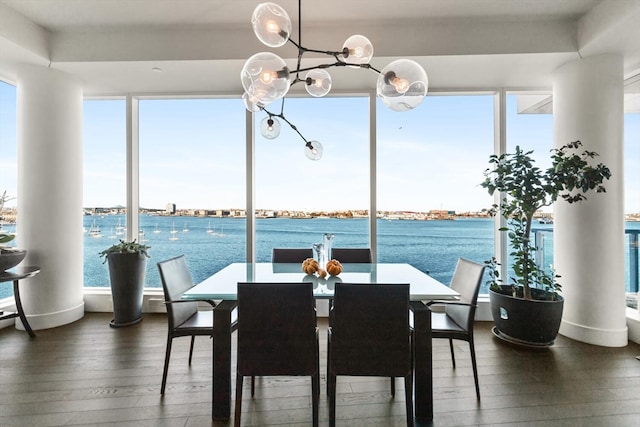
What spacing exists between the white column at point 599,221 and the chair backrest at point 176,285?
3.56 metres

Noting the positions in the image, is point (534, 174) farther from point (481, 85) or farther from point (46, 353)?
point (46, 353)

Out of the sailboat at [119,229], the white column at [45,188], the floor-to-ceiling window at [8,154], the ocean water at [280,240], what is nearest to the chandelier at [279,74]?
the ocean water at [280,240]

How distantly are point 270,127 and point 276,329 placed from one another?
1.75 metres

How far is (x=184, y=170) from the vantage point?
5.62 meters

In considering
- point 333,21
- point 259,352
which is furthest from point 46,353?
point 333,21

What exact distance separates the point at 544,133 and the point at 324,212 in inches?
119

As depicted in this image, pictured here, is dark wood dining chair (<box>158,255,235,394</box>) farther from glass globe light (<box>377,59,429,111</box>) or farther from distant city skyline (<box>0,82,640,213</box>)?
glass globe light (<box>377,59,429,111</box>)

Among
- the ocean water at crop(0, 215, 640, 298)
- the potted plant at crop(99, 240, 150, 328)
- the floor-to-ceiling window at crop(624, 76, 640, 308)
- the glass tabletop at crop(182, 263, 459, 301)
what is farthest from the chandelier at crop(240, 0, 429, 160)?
the floor-to-ceiling window at crop(624, 76, 640, 308)

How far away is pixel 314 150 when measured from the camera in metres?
2.79

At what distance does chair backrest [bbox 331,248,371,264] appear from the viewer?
9.63 ft

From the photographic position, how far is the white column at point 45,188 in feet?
10.7

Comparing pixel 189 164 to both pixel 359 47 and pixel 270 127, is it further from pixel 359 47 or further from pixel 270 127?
pixel 359 47

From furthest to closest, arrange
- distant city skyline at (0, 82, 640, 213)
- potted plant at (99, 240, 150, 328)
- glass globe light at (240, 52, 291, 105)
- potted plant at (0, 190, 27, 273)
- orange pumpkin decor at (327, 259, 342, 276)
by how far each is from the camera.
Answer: distant city skyline at (0, 82, 640, 213)
potted plant at (99, 240, 150, 328)
potted plant at (0, 190, 27, 273)
orange pumpkin decor at (327, 259, 342, 276)
glass globe light at (240, 52, 291, 105)

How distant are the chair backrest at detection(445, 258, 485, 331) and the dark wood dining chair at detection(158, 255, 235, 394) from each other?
5.16ft
